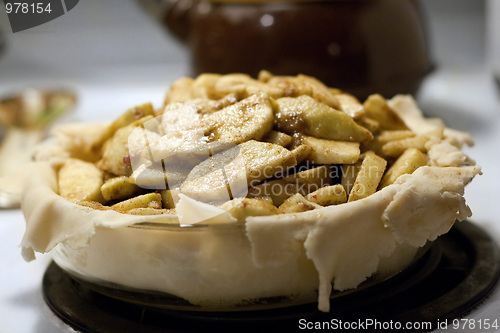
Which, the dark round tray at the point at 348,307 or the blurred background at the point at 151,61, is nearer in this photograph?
the dark round tray at the point at 348,307

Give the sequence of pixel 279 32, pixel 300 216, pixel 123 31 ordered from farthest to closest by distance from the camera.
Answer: pixel 123 31, pixel 279 32, pixel 300 216

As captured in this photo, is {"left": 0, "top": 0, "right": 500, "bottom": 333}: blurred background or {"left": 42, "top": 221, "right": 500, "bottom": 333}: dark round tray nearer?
{"left": 42, "top": 221, "right": 500, "bottom": 333}: dark round tray

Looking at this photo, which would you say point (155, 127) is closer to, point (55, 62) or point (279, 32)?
point (279, 32)

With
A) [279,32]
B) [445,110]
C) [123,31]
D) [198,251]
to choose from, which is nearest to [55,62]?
[123,31]

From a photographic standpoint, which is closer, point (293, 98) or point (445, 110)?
point (293, 98)
